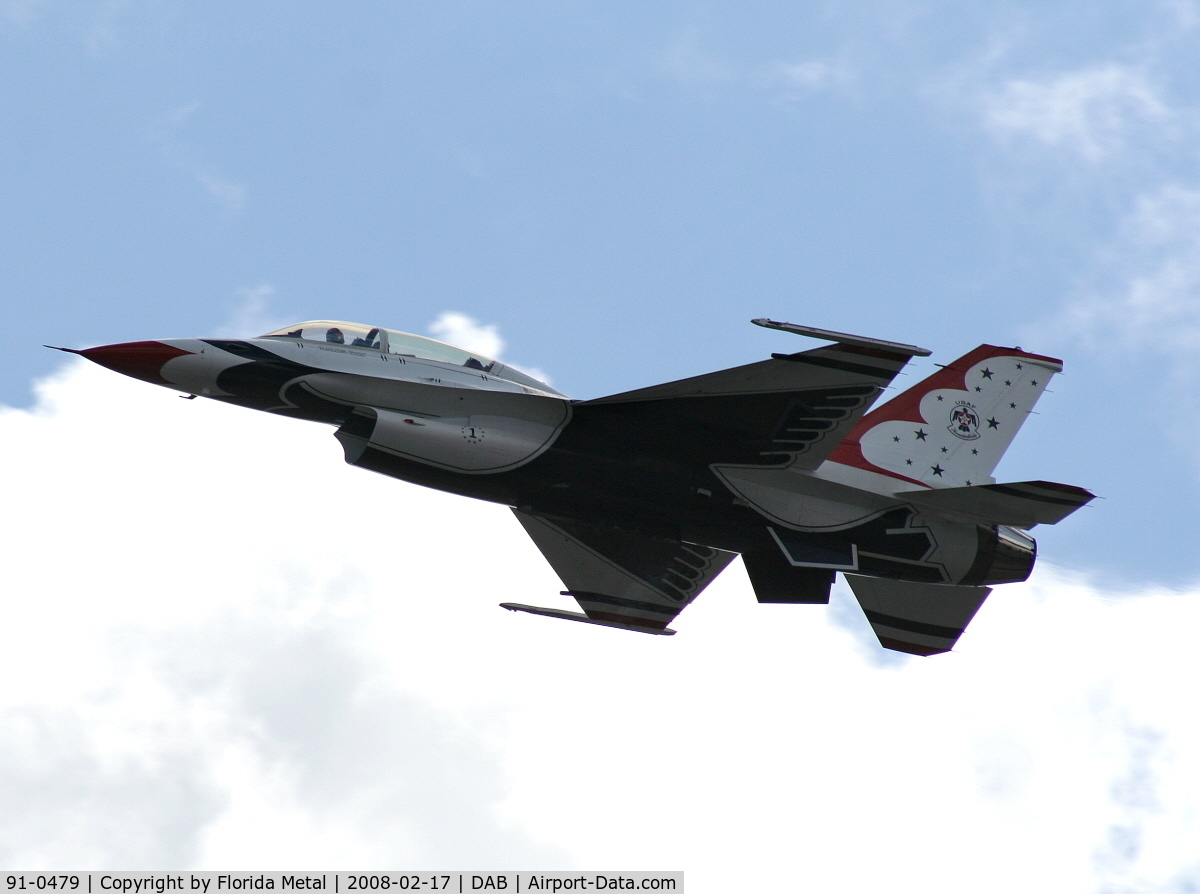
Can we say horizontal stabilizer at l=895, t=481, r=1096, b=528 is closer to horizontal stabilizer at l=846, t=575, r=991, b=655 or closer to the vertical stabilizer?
the vertical stabilizer

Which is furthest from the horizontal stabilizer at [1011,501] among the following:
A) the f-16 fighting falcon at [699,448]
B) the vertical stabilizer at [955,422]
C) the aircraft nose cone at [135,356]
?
the aircraft nose cone at [135,356]

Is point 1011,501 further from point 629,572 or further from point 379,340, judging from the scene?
point 379,340

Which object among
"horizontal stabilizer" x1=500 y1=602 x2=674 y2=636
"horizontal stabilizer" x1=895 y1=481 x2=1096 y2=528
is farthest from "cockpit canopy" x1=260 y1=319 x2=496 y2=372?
"horizontal stabilizer" x1=895 y1=481 x2=1096 y2=528

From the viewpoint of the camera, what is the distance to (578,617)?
69.3ft

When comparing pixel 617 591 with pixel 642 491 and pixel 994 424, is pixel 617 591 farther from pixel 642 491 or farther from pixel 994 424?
pixel 994 424

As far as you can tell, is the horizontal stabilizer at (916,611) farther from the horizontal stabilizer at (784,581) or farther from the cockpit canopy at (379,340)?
the cockpit canopy at (379,340)

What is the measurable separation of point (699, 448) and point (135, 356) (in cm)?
766

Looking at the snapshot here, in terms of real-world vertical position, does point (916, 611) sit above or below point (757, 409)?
below

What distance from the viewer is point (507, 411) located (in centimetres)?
1744

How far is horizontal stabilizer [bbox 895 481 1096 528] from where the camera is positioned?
1800cm

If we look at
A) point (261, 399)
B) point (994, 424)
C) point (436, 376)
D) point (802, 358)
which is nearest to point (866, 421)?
point (994, 424)

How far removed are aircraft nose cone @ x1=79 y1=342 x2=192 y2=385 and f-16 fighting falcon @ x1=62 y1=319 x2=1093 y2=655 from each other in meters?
0.02

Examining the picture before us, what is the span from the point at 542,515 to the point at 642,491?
1562 millimetres

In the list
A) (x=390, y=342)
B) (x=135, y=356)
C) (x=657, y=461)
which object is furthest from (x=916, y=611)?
(x=135, y=356)
